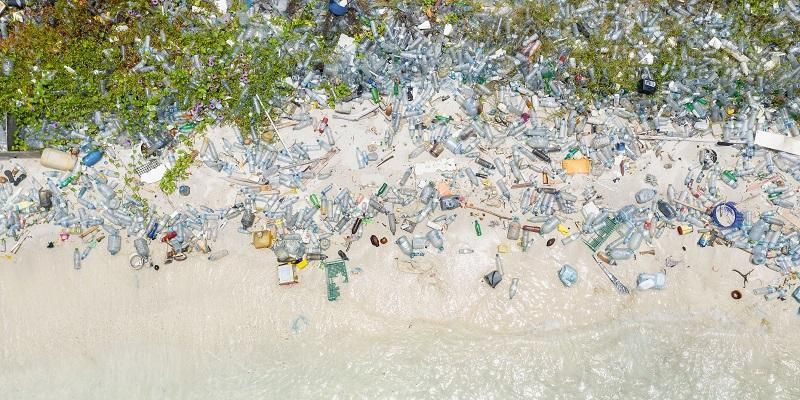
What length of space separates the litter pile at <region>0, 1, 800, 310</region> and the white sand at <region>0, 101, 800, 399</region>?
22cm

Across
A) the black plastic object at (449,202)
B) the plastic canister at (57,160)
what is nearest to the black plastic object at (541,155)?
the black plastic object at (449,202)

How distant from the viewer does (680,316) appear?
786cm

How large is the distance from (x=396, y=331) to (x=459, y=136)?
2825 millimetres

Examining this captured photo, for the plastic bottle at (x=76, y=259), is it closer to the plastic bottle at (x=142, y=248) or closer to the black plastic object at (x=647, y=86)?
the plastic bottle at (x=142, y=248)

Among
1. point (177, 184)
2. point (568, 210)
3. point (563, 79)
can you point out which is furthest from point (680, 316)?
point (177, 184)

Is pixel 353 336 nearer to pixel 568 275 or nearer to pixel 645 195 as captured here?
pixel 568 275

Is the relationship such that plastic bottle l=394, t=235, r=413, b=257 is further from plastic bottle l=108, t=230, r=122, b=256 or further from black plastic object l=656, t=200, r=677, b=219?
plastic bottle l=108, t=230, r=122, b=256

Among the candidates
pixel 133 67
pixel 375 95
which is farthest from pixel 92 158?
pixel 375 95

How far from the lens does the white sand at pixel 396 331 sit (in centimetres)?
786

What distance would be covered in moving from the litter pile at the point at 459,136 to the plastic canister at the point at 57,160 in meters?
0.02

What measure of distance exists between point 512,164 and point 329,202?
8.48ft

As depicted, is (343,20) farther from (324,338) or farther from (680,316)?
(680,316)

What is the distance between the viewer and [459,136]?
316 inches

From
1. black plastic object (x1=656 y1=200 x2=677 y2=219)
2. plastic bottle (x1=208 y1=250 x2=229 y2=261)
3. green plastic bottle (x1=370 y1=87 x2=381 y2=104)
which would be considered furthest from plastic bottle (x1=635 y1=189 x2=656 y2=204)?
plastic bottle (x1=208 y1=250 x2=229 y2=261)
